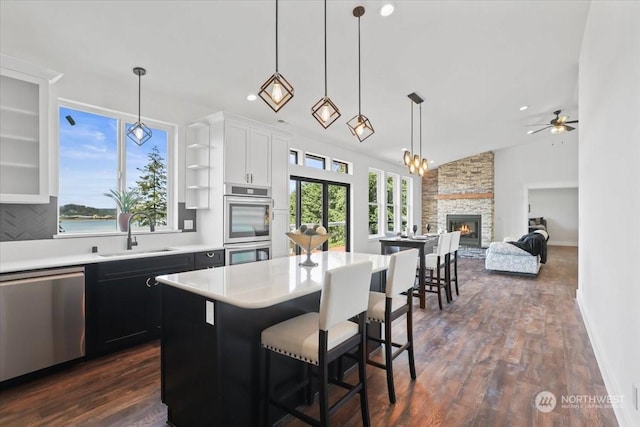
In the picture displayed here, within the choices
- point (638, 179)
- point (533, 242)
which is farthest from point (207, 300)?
point (533, 242)

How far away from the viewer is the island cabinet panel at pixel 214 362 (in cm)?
168

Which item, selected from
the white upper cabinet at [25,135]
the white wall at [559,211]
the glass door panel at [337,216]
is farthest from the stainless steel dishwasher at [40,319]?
the white wall at [559,211]

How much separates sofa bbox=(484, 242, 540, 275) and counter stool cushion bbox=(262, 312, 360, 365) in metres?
6.05

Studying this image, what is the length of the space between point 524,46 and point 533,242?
161 inches

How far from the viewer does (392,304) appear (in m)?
2.40

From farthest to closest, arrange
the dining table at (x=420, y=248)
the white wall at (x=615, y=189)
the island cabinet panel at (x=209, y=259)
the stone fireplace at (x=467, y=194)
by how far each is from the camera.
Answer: the stone fireplace at (x=467, y=194) → the dining table at (x=420, y=248) → the island cabinet panel at (x=209, y=259) → the white wall at (x=615, y=189)

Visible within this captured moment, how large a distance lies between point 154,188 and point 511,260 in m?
6.72

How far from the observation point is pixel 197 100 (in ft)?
13.7

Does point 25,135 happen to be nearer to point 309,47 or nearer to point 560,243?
point 309,47

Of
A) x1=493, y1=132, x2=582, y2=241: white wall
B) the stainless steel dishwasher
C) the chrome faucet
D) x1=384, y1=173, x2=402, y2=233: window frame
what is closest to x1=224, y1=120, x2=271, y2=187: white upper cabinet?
the chrome faucet

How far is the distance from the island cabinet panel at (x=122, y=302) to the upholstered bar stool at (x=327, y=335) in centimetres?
173

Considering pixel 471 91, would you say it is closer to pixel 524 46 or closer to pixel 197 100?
pixel 524 46

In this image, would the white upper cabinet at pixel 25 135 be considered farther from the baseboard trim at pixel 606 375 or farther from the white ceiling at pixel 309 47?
the baseboard trim at pixel 606 375

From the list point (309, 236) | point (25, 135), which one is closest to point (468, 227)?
point (309, 236)
